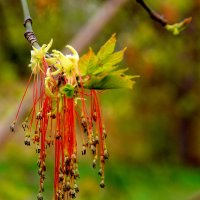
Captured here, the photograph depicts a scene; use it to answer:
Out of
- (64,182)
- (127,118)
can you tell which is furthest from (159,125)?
(64,182)

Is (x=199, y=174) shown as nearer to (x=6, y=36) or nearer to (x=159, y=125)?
(x=159, y=125)

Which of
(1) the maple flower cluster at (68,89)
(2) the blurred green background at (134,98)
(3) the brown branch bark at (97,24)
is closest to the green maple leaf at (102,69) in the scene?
(1) the maple flower cluster at (68,89)

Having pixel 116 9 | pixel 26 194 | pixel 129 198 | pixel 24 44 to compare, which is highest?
pixel 129 198

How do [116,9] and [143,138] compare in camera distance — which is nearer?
[116,9]

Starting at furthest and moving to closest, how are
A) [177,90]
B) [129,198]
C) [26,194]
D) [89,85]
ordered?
[177,90] < [129,198] < [26,194] < [89,85]

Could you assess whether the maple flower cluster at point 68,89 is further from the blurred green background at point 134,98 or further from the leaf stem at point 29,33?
the blurred green background at point 134,98

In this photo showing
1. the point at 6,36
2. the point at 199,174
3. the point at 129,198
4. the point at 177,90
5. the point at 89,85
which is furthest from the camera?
the point at 199,174

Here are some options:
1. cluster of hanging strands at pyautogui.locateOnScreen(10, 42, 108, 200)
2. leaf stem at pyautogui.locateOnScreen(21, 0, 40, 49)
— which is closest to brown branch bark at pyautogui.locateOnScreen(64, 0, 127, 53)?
leaf stem at pyautogui.locateOnScreen(21, 0, 40, 49)
